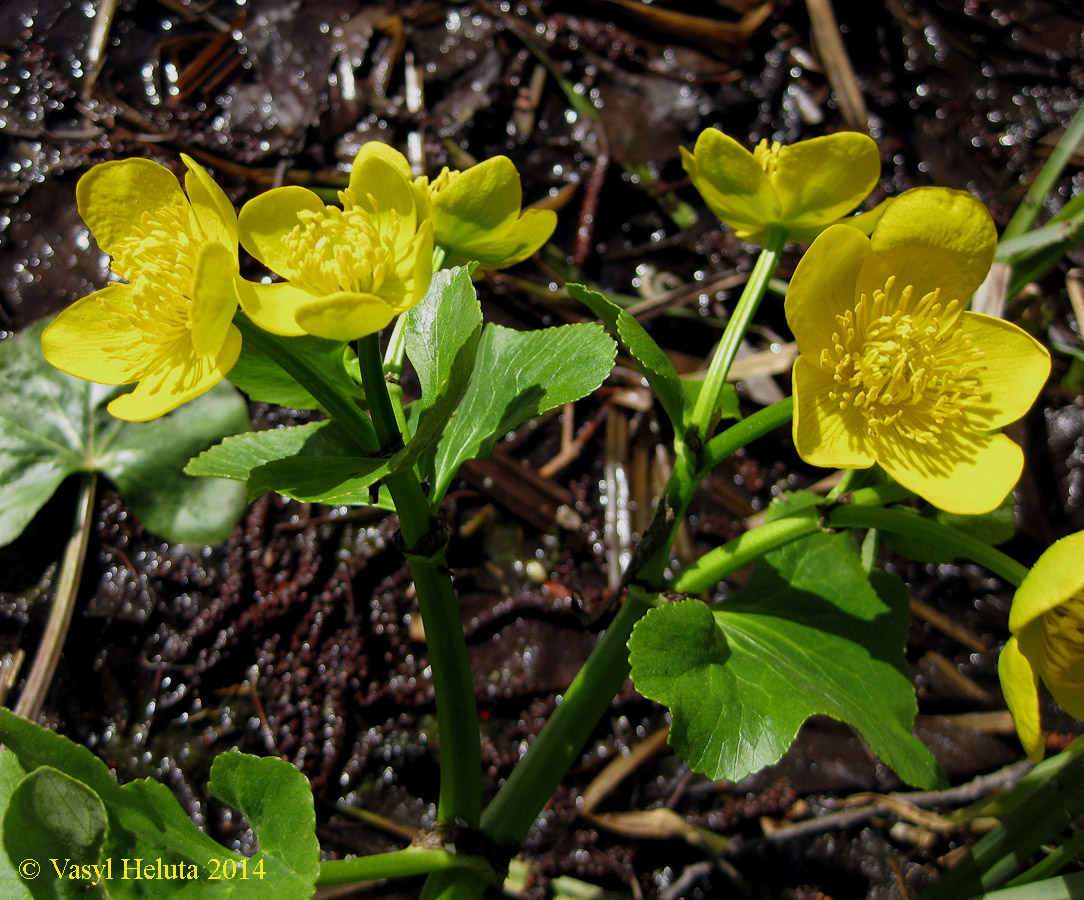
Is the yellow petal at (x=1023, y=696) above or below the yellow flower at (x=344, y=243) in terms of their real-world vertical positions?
below

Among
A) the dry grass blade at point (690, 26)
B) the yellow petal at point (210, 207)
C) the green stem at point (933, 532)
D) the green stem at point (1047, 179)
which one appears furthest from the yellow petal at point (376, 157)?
the dry grass blade at point (690, 26)

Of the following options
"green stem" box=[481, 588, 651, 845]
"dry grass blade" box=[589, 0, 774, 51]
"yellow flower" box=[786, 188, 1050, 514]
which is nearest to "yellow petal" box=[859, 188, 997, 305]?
"yellow flower" box=[786, 188, 1050, 514]

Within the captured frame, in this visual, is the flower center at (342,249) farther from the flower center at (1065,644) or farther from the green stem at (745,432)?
the flower center at (1065,644)

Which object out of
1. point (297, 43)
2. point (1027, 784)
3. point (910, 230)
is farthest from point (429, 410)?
point (297, 43)

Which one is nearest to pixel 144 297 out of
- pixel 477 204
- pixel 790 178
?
pixel 477 204

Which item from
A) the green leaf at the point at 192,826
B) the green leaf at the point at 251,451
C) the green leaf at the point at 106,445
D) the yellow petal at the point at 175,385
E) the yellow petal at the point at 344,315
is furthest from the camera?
the green leaf at the point at 106,445

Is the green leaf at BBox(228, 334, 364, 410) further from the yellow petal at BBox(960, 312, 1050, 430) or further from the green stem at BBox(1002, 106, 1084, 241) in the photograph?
the green stem at BBox(1002, 106, 1084, 241)
